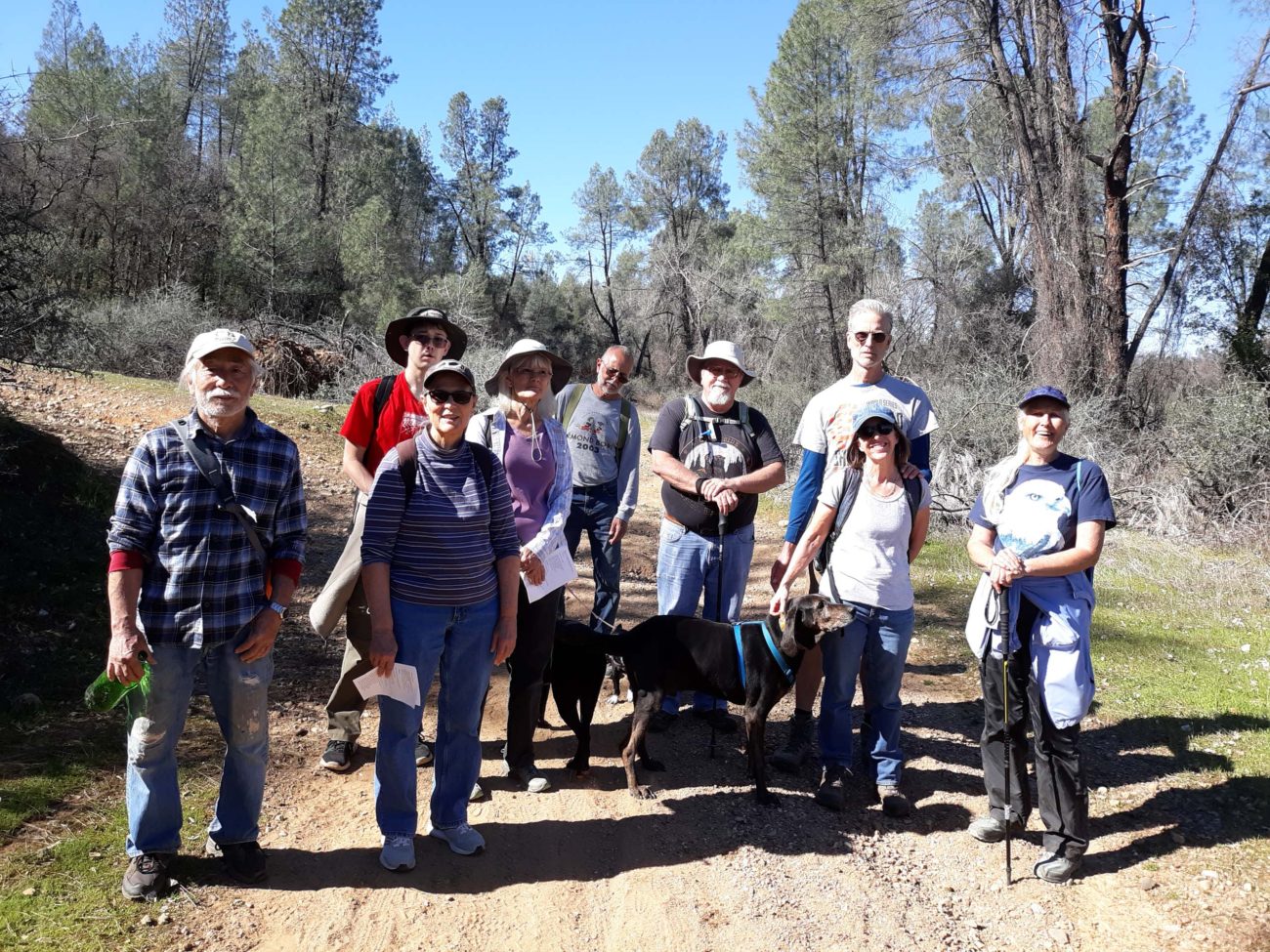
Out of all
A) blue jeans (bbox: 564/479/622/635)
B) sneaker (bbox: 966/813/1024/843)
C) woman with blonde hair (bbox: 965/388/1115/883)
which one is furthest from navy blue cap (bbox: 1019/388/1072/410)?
blue jeans (bbox: 564/479/622/635)

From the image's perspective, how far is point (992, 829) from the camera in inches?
145

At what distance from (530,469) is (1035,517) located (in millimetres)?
2195

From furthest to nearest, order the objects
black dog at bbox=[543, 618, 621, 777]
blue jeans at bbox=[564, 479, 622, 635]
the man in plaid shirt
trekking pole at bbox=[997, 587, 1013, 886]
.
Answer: blue jeans at bbox=[564, 479, 622, 635] < black dog at bbox=[543, 618, 621, 777] < trekking pole at bbox=[997, 587, 1013, 886] < the man in plaid shirt

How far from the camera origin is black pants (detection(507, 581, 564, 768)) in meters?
3.72

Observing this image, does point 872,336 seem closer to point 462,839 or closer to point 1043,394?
point 1043,394

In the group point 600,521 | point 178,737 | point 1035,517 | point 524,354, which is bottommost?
point 178,737

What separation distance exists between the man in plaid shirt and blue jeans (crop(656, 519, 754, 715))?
205 centimetres

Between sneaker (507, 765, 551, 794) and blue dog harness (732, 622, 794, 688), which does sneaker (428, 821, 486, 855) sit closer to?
sneaker (507, 765, 551, 794)

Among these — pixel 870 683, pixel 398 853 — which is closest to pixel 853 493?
pixel 870 683

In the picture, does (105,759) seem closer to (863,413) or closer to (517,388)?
(517,388)

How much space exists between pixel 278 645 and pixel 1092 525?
4.96m

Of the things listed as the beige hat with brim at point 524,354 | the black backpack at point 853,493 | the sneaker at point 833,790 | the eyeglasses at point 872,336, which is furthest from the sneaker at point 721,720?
the eyeglasses at point 872,336

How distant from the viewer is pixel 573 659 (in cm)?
407

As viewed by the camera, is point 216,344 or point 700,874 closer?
point 216,344
